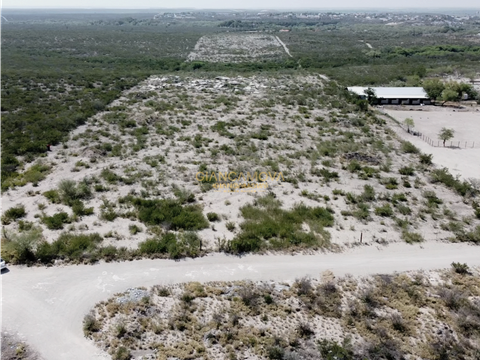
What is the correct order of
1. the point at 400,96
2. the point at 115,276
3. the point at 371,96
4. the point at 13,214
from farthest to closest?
the point at 400,96
the point at 371,96
the point at 13,214
the point at 115,276

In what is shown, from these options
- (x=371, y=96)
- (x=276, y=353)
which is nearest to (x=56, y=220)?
(x=276, y=353)

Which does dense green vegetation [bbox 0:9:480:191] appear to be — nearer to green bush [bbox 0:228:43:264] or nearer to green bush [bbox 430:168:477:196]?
green bush [bbox 0:228:43:264]

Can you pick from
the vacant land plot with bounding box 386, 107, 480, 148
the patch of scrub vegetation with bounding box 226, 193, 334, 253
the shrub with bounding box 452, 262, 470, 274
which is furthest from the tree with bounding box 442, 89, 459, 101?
the shrub with bounding box 452, 262, 470, 274

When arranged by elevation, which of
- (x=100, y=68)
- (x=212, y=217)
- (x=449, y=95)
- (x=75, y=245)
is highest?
(x=100, y=68)

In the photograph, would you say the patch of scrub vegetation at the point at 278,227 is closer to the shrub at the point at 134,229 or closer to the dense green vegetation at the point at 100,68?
the shrub at the point at 134,229

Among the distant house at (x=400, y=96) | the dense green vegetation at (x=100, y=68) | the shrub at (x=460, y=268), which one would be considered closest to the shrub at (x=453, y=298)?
the shrub at (x=460, y=268)

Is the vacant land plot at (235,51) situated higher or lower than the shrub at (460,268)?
higher

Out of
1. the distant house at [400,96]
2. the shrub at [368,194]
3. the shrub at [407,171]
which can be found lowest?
the shrub at [368,194]

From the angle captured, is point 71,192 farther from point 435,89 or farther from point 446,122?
point 435,89
